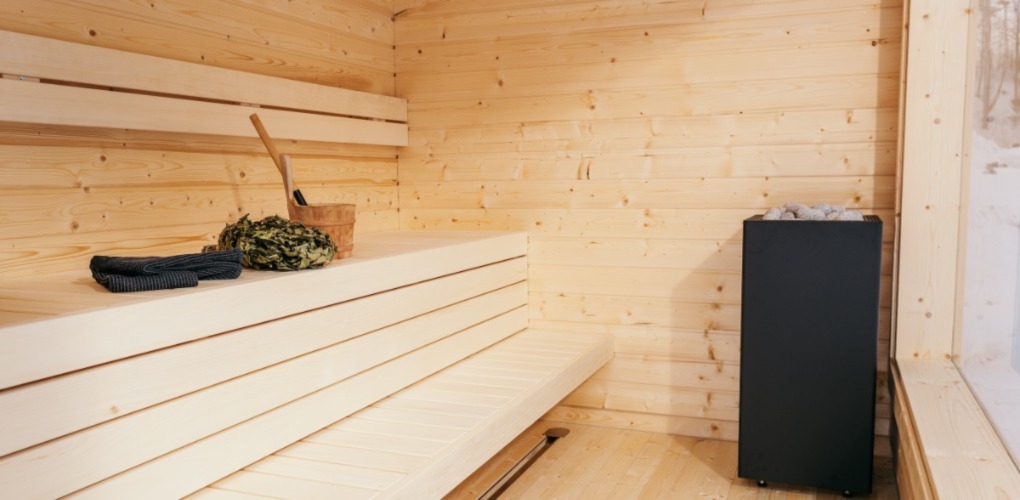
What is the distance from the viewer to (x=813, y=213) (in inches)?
104

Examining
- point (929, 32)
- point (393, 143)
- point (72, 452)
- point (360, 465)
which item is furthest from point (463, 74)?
point (72, 452)

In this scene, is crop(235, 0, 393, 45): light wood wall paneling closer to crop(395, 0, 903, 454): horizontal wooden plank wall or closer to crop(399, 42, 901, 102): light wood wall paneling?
crop(395, 0, 903, 454): horizontal wooden plank wall

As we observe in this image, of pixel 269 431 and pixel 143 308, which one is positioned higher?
pixel 143 308

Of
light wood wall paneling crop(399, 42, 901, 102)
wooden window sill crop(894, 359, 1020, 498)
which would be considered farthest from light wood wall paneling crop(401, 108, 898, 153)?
wooden window sill crop(894, 359, 1020, 498)

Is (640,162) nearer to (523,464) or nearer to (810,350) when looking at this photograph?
(810,350)

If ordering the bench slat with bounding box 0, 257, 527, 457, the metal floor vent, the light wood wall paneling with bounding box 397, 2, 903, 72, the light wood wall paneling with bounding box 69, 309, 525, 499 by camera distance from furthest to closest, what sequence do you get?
the light wood wall paneling with bounding box 397, 2, 903, 72
the metal floor vent
the light wood wall paneling with bounding box 69, 309, 525, 499
the bench slat with bounding box 0, 257, 527, 457

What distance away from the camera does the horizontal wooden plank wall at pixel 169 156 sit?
81.0 inches

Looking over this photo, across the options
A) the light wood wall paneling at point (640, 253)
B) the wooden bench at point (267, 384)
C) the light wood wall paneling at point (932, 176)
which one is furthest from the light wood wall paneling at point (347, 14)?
the light wood wall paneling at point (932, 176)

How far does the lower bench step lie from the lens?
1.79 metres

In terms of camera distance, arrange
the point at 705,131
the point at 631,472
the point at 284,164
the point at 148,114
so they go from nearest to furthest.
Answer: the point at 148,114 < the point at 284,164 < the point at 631,472 < the point at 705,131

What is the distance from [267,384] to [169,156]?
2.82ft

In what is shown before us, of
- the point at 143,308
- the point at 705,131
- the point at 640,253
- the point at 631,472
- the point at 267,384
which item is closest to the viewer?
the point at 143,308

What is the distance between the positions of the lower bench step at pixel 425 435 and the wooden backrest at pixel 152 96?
36.3 inches

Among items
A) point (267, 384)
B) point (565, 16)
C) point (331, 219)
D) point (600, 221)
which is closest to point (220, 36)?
point (331, 219)
